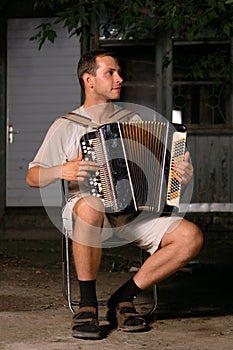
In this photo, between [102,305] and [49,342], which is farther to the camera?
[102,305]

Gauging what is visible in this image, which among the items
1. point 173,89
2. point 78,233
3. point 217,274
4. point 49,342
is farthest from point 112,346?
point 173,89

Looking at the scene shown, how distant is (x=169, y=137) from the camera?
14.7 ft

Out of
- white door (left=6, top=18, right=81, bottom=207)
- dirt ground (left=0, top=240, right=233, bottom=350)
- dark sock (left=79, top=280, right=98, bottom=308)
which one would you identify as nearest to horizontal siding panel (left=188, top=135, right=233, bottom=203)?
white door (left=6, top=18, right=81, bottom=207)

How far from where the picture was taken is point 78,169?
14.4ft

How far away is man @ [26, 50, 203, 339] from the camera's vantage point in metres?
4.46

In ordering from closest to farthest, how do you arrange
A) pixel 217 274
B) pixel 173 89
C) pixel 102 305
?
pixel 102 305, pixel 217 274, pixel 173 89

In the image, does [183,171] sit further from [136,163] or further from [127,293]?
[127,293]

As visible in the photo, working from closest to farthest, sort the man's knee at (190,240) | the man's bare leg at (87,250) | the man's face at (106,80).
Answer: the man's bare leg at (87,250), the man's knee at (190,240), the man's face at (106,80)

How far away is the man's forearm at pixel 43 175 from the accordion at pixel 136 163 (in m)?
0.22

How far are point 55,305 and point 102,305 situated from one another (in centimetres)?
32

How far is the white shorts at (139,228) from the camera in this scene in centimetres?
463

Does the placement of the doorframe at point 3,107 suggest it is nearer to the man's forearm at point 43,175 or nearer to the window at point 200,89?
the window at point 200,89

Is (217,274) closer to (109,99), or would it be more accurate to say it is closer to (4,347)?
(109,99)

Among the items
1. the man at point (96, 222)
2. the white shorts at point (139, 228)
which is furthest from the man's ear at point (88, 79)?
the white shorts at point (139, 228)
